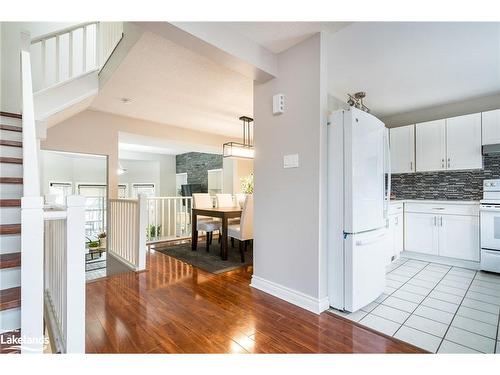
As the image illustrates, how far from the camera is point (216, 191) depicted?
7539 mm

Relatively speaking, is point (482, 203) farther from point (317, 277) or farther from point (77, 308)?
point (77, 308)

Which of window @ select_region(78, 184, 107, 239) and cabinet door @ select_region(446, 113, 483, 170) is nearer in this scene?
cabinet door @ select_region(446, 113, 483, 170)

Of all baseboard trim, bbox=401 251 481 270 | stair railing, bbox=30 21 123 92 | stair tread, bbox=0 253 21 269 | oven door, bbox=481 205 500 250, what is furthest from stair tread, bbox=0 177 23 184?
oven door, bbox=481 205 500 250

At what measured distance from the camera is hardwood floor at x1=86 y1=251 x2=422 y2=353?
156cm

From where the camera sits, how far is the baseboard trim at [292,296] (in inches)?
80.2

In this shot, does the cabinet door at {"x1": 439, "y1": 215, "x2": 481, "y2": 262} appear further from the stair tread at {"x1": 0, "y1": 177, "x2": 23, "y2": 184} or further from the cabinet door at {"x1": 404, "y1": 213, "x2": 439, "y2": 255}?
the stair tread at {"x1": 0, "y1": 177, "x2": 23, "y2": 184}

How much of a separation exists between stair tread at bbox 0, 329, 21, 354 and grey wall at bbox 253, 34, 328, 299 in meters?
1.82

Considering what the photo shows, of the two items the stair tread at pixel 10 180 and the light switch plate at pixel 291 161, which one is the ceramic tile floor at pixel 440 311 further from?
the stair tread at pixel 10 180

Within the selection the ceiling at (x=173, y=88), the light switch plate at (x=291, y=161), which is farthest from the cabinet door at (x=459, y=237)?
the ceiling at (x=173, y=88)

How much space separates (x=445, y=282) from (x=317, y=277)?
1.76m

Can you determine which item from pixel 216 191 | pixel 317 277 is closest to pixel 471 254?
pixel 317 277

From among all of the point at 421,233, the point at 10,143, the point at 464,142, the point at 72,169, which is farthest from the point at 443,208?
the point at 72,169

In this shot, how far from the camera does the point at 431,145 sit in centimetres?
368

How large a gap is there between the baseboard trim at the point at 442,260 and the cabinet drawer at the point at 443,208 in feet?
2.05
